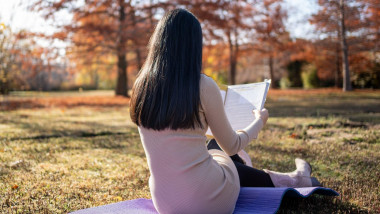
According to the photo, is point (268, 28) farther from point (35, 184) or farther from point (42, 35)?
point (35, 184)

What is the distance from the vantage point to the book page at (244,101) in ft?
7.58

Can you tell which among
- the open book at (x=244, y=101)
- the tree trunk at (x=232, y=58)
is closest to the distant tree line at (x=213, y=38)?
the tree trunk at (x=232, y=58)

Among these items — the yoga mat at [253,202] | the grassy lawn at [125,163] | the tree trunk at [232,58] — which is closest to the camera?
the yoga mat at [253,202]

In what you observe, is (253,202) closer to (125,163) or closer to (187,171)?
(187,171)

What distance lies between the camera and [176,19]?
5.85 ft

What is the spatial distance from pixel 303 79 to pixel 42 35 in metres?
18.2

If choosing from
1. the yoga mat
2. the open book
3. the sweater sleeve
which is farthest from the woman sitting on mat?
the open book

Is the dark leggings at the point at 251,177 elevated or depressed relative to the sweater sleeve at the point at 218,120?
depressed

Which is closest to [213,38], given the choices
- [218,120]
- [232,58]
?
[232,58]

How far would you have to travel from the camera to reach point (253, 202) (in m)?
2.26

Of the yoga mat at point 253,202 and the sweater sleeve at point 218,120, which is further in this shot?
the yoga mat at point 253,202

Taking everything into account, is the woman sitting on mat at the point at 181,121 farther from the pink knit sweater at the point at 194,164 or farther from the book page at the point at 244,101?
the book page at the point at 244,101

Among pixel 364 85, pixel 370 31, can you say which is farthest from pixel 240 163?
pixel 364 85

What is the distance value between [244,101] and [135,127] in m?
4.77
